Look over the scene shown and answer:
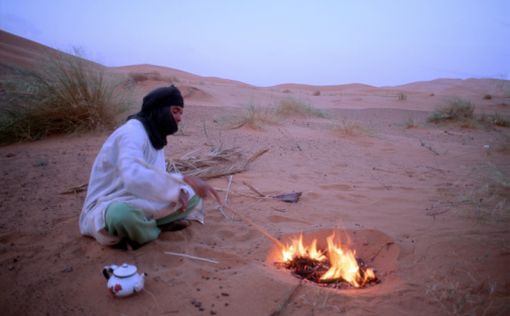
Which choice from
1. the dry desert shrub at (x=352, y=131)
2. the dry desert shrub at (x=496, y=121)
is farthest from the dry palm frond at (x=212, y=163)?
the dry desert shrub at (x=496, y=121)

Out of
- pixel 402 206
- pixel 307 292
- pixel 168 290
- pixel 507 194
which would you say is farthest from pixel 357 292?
pixel 507 194

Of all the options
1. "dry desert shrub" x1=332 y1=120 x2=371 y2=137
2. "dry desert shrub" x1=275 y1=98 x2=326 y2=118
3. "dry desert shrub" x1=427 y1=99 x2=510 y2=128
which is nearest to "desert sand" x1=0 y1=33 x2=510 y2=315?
"dry desert shrub" x1=332 y1=120 x2=371 y2=137

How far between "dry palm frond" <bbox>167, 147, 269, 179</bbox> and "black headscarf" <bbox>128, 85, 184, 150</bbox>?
Result: 5.46 ft

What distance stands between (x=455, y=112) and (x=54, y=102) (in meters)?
11.0

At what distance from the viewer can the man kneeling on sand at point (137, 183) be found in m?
2.55

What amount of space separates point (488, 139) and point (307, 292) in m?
8.25

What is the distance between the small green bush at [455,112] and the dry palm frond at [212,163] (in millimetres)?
8003

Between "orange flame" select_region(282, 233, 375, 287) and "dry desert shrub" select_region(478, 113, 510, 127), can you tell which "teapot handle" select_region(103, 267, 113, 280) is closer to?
"orange flame" select_region(282, 233, 375, 287)

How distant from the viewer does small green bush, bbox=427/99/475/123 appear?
1113 centimetres

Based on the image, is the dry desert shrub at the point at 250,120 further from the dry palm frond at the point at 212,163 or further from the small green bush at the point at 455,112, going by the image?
the small green bush at the point at 455,112

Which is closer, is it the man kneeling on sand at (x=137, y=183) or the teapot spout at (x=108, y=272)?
the teapot spout at (x=108, y=272)

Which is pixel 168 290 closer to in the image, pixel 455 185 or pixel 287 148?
pixel 455 185

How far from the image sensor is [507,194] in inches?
147

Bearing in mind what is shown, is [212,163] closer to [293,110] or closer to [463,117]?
[293,110]
